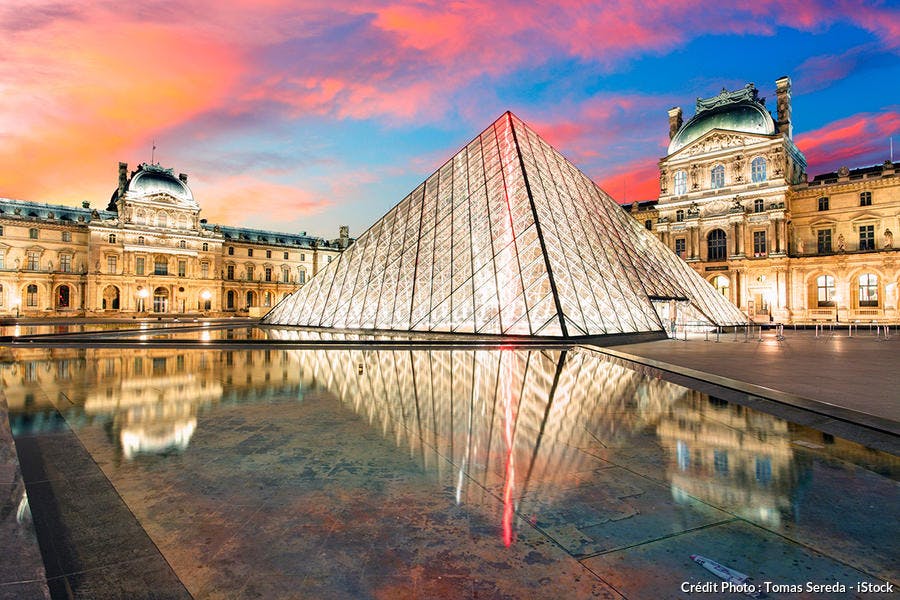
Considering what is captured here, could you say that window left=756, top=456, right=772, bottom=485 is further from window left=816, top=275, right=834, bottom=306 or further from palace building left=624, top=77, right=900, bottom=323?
window left=816, top=275, right=834, bottom=306

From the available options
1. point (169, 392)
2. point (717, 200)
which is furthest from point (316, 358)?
point (717, 200)

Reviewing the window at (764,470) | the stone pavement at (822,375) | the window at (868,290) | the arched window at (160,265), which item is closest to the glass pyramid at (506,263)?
the stone pavement at (822,375)

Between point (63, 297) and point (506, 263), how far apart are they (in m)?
56.2

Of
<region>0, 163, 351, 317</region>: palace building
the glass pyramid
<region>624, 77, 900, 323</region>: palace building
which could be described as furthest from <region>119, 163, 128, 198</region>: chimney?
<region>624, 77, 900, 323</region>: palace building

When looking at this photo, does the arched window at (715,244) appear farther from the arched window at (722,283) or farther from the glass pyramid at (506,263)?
the glass pyramid at (506,263)

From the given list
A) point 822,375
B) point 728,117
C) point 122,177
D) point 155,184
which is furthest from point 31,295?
point 728,117

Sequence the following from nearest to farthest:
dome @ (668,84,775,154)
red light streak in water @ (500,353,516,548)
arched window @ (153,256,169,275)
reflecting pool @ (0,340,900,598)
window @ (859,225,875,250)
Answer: reflecting pool @ (0,340,900,598) < red light streak in water @ (500,353,516,548) < window @ (859,225,875,250) < dome @ (668,84,775,154) < arched window @ (153,256,169,275)

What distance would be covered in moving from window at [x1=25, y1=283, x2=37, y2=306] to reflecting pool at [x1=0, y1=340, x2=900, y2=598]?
2246 inches

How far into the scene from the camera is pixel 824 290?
132 feet

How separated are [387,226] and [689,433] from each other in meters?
22.5

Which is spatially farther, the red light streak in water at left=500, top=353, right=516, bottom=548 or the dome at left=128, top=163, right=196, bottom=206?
the dome at left=128, top=163, right=196, bottom=206

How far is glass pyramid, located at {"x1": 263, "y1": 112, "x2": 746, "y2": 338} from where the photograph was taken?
17.9 metres

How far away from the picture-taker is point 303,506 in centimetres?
307

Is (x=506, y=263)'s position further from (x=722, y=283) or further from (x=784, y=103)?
(x=784, y=103)
